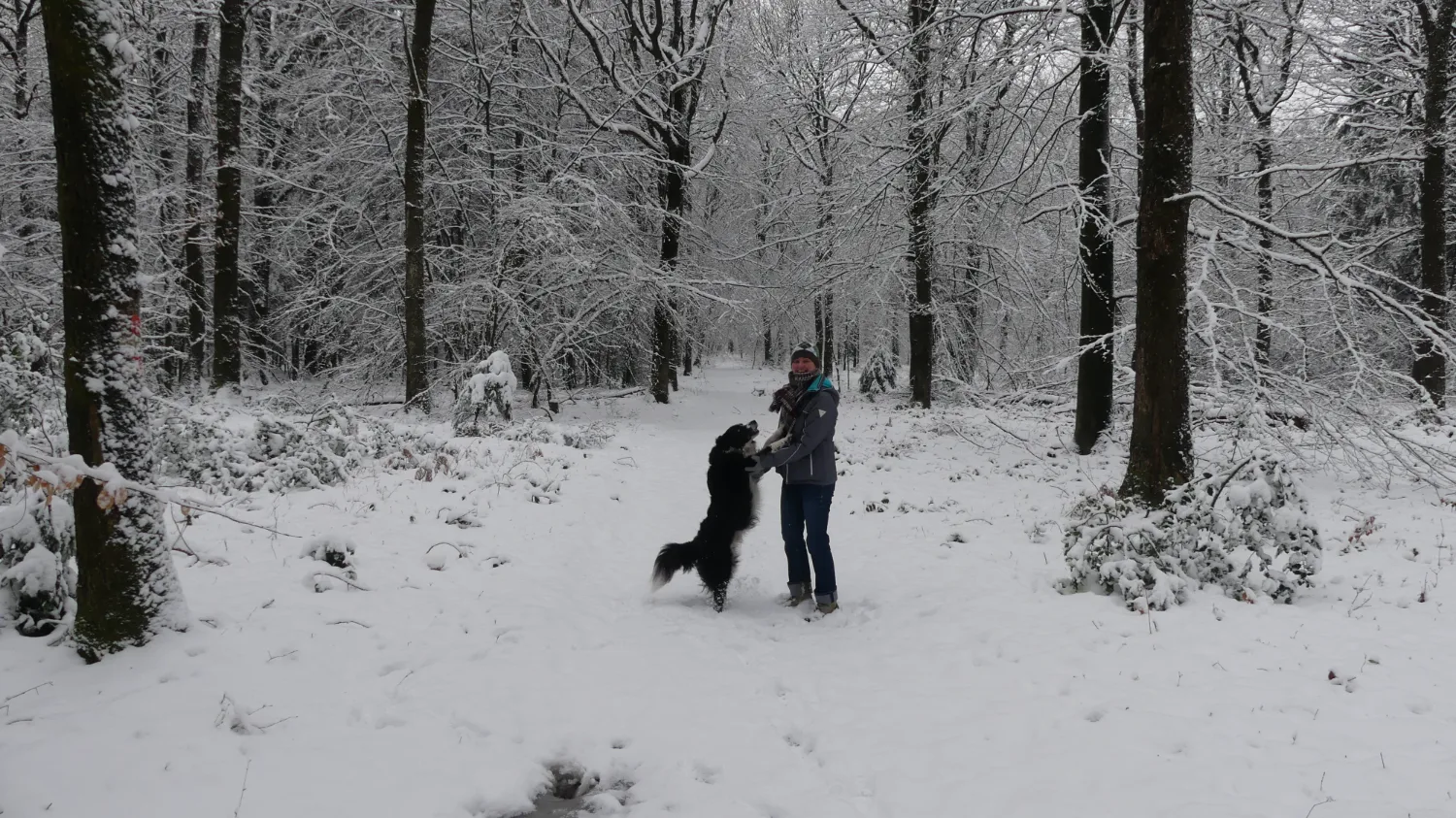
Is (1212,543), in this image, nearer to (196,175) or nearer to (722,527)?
(722,527)

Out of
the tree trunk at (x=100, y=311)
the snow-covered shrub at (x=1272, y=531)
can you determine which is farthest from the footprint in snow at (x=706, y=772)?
the snow-covered shrub at (x=1272, y=531)

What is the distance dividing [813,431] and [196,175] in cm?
1723

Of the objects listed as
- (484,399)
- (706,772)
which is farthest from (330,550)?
(484,399)

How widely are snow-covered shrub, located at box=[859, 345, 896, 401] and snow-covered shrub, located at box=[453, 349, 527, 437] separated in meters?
14.4

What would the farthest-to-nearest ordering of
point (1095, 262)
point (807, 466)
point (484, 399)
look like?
point (484, 399)
point (1095, 262)
point (807, 466)

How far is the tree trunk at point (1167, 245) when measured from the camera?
6.16m

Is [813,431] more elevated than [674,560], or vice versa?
[813,431]

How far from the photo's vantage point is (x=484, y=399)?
1211 centimetres

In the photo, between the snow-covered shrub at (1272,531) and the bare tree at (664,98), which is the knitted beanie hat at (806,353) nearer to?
the snow-covered shrub at (1272,531)

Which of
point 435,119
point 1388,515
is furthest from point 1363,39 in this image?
point 435,119

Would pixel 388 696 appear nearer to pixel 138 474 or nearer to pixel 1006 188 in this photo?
pixel 138 474

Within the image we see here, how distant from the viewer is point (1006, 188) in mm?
10484

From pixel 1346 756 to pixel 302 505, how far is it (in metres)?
7.90

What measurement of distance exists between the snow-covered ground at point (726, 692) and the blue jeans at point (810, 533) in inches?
12.8
